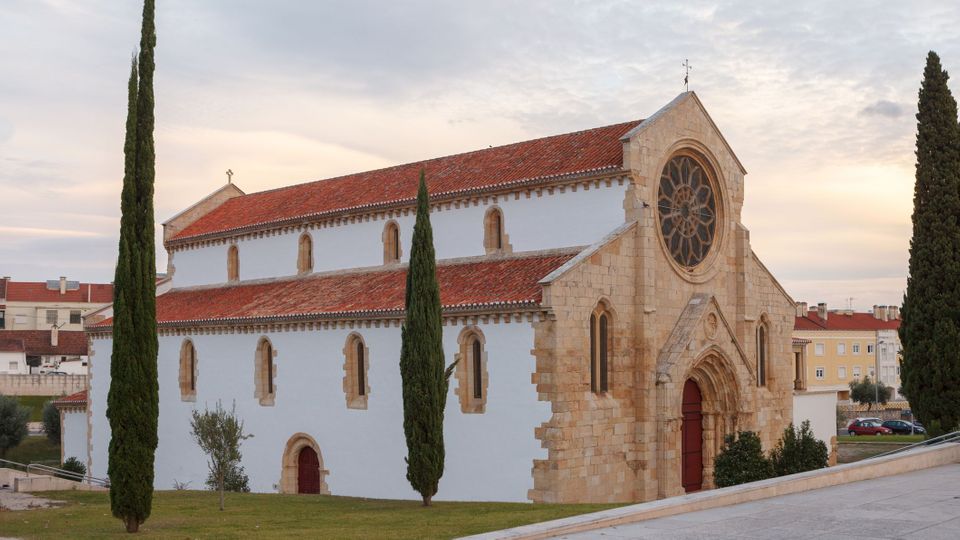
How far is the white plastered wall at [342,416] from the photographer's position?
29.4 m

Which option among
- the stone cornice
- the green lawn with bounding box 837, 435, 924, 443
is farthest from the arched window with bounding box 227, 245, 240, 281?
the green lawn with bounding box 837, 435, 924, 443

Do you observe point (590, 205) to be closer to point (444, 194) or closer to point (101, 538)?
point (444, 194)

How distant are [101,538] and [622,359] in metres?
16.2

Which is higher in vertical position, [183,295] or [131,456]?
[183,295]

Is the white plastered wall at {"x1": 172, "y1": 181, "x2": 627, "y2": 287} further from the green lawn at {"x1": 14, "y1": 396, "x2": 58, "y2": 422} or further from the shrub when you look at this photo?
the green lawn at {"x1": 14, "y1": 396, "x2": 58, "y2": 422}

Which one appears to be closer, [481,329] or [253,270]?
[481,329]

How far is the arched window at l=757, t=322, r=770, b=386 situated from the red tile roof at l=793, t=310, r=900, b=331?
60.4 m

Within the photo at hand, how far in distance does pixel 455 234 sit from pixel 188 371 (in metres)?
13.1

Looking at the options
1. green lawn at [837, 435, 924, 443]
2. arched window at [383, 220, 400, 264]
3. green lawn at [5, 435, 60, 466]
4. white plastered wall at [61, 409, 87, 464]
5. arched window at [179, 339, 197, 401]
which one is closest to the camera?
arched window at [383, 220, 400, 264]

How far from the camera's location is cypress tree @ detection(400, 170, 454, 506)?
25.9 m

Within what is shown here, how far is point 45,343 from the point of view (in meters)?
92.8

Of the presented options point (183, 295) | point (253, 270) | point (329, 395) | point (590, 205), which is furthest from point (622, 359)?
point (183, 295)

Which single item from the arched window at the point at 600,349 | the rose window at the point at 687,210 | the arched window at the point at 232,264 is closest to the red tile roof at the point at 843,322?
the rose window at the point at 687,210

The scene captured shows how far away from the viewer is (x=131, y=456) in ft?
70.2
